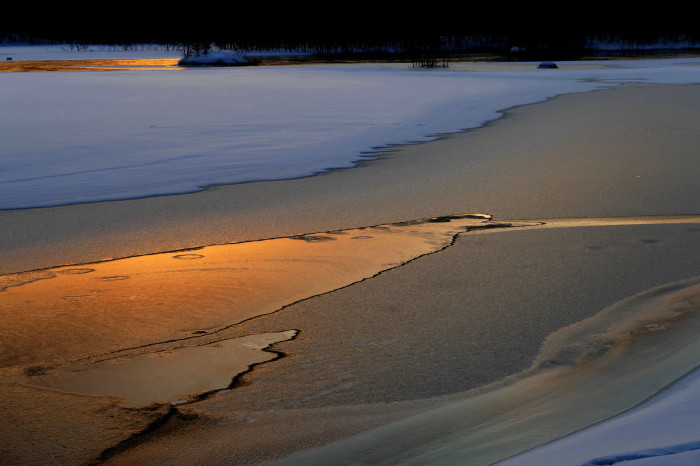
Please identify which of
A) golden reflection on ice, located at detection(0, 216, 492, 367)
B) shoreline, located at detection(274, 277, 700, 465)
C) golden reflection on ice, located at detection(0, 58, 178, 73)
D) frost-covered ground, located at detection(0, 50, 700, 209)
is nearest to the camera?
shoreline, located at detection(274, 277, 700, 465)

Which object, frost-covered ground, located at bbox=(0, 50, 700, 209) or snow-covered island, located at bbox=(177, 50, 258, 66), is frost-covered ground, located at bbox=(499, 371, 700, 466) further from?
snow-covered island, located at bbox=(177, 50, 258, 66)

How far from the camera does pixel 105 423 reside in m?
2.66

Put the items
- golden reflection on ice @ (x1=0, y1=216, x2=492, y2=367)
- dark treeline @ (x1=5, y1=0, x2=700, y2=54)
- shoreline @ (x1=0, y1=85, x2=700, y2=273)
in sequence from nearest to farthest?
golden reflection on ice @ (x1=0, y1=216, x2=492, y2=367) < shoreline @ (x1=0, y1=85, x2=700, y2=273) < dark treeline @ (x1=5, y1=0, x2=700, y2=54)

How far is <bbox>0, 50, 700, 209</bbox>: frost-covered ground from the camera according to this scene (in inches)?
306

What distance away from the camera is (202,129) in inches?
456

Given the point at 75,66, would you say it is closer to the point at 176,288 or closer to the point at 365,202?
the point at 365,202

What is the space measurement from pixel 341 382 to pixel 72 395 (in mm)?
970

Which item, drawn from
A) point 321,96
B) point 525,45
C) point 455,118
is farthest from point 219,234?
point 525,45

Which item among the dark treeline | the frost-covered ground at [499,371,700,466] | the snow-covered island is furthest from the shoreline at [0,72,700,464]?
the dark treeline

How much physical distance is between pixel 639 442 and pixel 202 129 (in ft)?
33.6

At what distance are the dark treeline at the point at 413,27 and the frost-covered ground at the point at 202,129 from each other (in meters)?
48.3

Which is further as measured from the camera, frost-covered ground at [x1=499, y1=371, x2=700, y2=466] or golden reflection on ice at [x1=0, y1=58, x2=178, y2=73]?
golden reflection on ice at [x1=0, y1=58, x2=178, y2=73]

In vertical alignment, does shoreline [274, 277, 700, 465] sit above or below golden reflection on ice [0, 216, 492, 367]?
below

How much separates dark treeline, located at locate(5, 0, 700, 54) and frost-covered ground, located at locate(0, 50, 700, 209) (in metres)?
48.3
